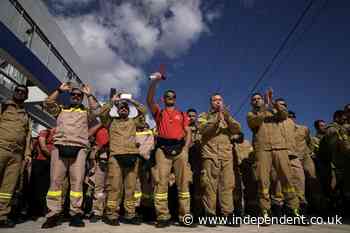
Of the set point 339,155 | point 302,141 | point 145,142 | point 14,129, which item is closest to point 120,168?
point 145,142

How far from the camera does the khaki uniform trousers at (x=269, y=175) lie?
14.4ft

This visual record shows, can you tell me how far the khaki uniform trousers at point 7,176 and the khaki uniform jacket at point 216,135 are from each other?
2.90m

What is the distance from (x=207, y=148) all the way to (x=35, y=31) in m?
15.7

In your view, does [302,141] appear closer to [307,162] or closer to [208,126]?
[307,162]

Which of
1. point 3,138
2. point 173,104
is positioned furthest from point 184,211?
point 3,138

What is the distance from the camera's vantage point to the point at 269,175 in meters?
4.55

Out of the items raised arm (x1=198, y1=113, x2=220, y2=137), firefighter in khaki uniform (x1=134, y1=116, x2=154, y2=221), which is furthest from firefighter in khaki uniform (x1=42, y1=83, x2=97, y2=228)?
raised arm (x1=198, y1=113, x2=220, y2=137)

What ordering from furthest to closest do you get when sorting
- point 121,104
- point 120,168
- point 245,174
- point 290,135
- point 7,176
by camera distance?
point 245,174
point 290,135
point 121,104
point 120,168
point 7,176

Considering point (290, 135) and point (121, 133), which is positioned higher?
point (290, 135)

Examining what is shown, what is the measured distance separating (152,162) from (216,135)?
46.1 inches

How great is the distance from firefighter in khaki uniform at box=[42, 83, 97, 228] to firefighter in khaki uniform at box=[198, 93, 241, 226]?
187 cm

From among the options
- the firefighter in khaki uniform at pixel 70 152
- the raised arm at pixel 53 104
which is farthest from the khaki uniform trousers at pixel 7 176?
the raised arm at pixel 53 104

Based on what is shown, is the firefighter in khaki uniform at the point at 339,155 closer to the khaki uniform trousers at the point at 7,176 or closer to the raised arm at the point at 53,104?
the raised arm at the point at 53,104

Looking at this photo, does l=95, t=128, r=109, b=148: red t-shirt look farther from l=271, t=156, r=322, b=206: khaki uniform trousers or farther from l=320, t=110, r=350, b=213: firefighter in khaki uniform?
l=320, t=110, r=350, b=213: firefighter in khaki uniform
